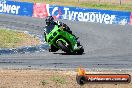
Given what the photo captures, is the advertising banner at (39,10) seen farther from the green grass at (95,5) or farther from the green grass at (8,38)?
the green grass at (8,38)

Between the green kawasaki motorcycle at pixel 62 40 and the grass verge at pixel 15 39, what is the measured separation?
10.6 ft

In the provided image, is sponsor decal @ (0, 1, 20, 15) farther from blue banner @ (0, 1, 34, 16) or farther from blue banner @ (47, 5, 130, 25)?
blue banner @ (47, 5, 130, 25)

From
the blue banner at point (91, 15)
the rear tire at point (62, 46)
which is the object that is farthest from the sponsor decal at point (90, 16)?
the rear tire at point (62, 46)

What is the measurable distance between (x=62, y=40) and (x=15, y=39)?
592 cm

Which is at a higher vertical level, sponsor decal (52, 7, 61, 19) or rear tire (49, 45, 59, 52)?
rear tire (49, 45, 59, 52)

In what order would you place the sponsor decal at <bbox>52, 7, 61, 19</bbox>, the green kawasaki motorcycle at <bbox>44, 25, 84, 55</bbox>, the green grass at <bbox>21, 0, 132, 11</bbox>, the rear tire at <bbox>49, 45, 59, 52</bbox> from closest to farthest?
the green kawasaki motorcycle at <bbox>44, 25, 84, 55</bbox> < the rear tire at <bbox>49, 45, 59, 52</bbox> < the sponsor decal at <bbox>52, 7, 61, 19</bbox> < the green grass at <bbox>21, 0, 132, 11</bbox>

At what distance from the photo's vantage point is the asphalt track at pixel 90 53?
2009 cm

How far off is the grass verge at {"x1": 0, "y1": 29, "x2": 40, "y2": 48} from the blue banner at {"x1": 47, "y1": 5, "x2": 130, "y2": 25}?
8.66 metres

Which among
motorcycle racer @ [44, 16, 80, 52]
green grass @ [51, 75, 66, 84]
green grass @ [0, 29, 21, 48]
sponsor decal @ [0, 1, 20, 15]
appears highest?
motorcycle racer @ [44, 16, 80, 52]

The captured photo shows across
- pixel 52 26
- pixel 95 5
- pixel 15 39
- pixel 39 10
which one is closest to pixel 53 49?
pixel 52 26

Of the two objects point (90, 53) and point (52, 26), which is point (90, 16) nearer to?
point (90, 53)

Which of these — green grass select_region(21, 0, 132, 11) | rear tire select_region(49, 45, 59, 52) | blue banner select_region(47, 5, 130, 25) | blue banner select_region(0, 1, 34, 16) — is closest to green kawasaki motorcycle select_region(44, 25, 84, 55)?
rear tire select_region(49, 45, 59, 52)

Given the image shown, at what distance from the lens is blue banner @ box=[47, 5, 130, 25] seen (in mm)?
37344

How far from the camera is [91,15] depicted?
38188 mm
